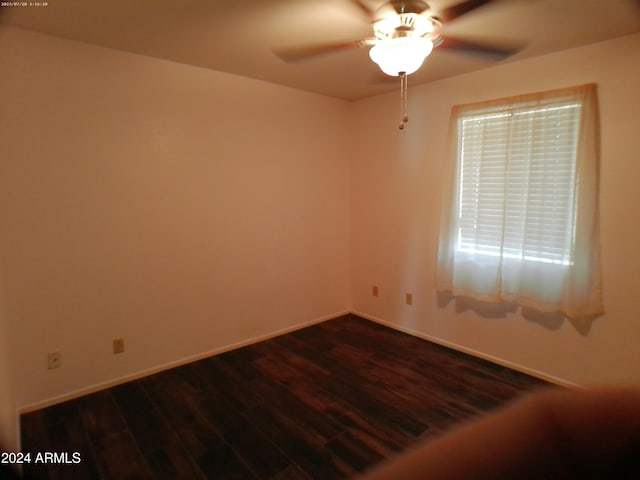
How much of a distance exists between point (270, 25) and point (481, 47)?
1419 mm

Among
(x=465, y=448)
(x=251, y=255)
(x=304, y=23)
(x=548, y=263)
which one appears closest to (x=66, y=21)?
(x=304, y=23)

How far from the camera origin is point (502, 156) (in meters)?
2.71

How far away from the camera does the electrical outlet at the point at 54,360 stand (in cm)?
232

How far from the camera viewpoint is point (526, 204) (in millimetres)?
2609

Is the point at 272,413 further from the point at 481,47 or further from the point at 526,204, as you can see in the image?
the point at 481,47

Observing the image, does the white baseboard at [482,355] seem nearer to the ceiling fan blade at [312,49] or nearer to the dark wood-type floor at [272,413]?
the dark wood-type floor at [272,413]

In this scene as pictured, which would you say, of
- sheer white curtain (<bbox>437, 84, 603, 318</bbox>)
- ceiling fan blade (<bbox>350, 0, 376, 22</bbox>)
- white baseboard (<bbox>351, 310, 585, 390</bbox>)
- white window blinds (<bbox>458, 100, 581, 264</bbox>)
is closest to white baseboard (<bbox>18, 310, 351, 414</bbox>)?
white baseboard (<bbox>351, 310, 585, 390</bbox>)

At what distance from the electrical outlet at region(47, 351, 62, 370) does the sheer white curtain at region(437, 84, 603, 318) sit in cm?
297

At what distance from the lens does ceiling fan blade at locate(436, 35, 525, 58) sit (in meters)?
2.23

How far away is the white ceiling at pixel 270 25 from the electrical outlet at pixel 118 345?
203cm

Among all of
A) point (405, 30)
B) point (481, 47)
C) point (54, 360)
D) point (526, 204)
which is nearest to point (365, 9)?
point (405, 30)

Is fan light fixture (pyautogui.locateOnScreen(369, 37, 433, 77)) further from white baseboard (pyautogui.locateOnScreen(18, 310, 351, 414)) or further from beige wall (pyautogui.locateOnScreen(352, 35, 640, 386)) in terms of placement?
white baseboard (pyautogui.locateOnScreen(18, 310, 351, 414))

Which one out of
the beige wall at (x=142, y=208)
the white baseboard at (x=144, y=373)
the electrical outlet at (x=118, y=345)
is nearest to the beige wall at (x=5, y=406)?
the white baseboard at (x=144, y=373)

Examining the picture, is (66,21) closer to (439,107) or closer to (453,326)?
(439,107)
